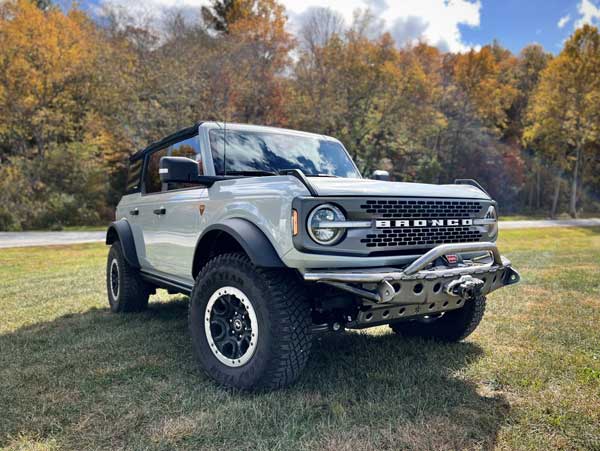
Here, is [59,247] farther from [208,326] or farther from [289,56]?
[289,56]

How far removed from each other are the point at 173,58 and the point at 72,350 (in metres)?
18.5

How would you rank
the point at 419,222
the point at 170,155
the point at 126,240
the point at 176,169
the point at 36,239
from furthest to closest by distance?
the point at 36,239 → the point at 126,240 → the point at 170,155 → the point at 176,169 → the point at 419,222

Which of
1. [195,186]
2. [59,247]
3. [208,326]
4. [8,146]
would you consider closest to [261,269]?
[208,326]

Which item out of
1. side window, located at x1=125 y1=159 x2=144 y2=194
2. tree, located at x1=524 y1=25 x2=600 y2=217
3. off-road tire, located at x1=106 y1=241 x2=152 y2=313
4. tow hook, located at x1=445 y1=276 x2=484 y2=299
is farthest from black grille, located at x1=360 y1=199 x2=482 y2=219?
tree, located at x1=524 y1=25 x2=600 y2=217

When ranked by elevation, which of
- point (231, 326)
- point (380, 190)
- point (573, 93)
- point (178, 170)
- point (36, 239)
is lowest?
point (36, 239)

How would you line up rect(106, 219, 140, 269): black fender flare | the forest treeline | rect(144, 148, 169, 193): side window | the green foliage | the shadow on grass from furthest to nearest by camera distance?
the forest treeline → the green foliage → rect(106, 219, 140, 269): black fender flare → rect(144, 148, 169, 193): side window → the shadow on grass

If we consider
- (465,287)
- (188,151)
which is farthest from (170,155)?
(465,287)

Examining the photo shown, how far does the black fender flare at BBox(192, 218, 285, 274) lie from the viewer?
280 centimetres

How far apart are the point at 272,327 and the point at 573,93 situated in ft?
93.7

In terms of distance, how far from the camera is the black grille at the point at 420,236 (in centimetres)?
285

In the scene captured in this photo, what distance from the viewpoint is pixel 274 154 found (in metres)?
4.04

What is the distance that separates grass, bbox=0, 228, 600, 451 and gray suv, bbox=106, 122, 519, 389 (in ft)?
1.06

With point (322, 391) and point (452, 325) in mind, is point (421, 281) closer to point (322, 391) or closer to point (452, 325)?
point (322, 391)

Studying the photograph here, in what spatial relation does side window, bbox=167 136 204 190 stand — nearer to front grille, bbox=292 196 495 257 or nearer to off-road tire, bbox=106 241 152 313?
off-road tire, bbox=106 241 152 313
